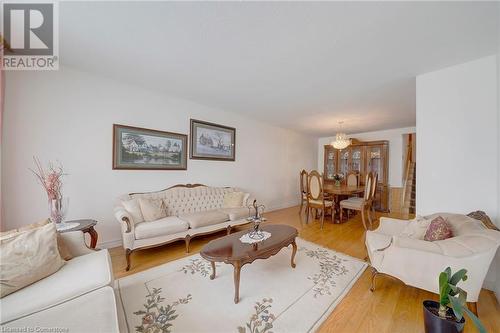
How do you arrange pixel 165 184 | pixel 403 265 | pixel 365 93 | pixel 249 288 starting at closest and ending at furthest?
pixel 403 265
pixel 249 288
pixel 365 93
pixel 165 184

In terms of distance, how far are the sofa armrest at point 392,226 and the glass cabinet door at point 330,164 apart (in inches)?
171

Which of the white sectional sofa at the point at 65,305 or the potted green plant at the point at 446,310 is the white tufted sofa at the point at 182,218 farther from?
the potted green plant at the point at 446,310

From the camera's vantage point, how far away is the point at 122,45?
6.53 feet

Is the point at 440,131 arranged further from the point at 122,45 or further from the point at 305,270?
the point at 122,45

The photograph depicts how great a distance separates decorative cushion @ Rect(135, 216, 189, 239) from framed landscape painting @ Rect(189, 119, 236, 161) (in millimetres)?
1470

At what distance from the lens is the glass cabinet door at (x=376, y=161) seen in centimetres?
568

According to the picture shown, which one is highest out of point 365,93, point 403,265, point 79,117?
point 365,93

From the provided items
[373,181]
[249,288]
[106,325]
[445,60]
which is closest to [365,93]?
[445,60]

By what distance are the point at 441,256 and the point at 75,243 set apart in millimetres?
3263

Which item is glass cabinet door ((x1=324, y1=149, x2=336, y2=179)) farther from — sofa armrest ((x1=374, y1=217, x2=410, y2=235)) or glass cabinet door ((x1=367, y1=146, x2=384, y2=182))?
sofa armrest ((x1=374, y1=217, x2=410, y2=235))

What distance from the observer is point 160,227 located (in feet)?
8.46

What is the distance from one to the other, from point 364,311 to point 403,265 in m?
0.55

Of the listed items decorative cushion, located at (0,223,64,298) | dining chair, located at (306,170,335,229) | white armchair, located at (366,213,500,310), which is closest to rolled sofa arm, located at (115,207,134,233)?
decorative cushion, located at (0,223,64,298)

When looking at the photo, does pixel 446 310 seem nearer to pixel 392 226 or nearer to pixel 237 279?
pixel 392 226
